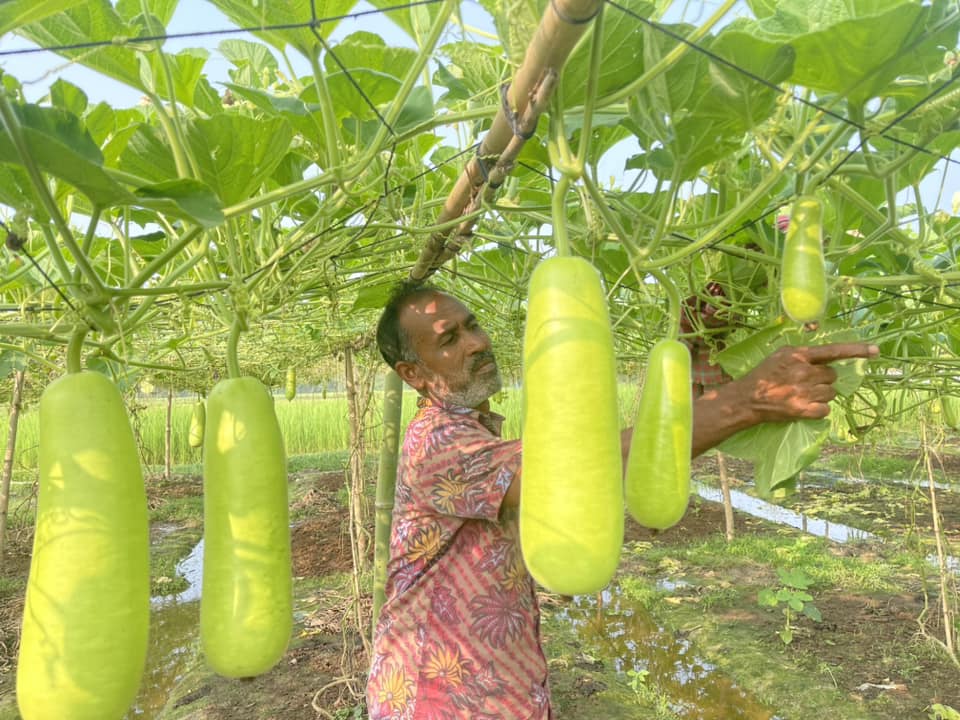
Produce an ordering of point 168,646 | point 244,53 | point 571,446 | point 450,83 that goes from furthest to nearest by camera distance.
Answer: point 168,646 < point 244,53 < point 450,83 < point 571,446

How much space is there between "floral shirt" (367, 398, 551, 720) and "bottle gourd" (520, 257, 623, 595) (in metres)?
1.05

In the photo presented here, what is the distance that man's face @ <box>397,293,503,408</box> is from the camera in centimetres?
173

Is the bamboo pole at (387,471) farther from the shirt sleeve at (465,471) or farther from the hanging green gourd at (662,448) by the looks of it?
the hanging green gourd at (662,448)

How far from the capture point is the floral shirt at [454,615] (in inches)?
64.6

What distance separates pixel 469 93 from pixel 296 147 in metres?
0.32

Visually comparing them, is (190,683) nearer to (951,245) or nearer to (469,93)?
(469,93)

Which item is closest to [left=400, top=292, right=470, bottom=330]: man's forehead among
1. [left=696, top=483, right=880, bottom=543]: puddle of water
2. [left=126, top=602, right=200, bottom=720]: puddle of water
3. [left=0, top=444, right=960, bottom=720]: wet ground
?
[left=0, top=444, right=960, bottom=720]: wet ground

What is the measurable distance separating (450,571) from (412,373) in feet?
1.81

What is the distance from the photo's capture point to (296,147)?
1.13 m

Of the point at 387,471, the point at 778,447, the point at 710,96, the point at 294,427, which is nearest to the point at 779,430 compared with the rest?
the point at 778,447

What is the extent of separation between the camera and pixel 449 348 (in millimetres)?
1744

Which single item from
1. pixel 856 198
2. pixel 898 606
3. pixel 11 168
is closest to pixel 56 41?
pixel 11 168

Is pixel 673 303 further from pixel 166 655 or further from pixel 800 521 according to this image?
pixel 800 521

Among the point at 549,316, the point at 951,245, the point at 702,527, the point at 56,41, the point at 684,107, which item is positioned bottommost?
the point at 702,527
